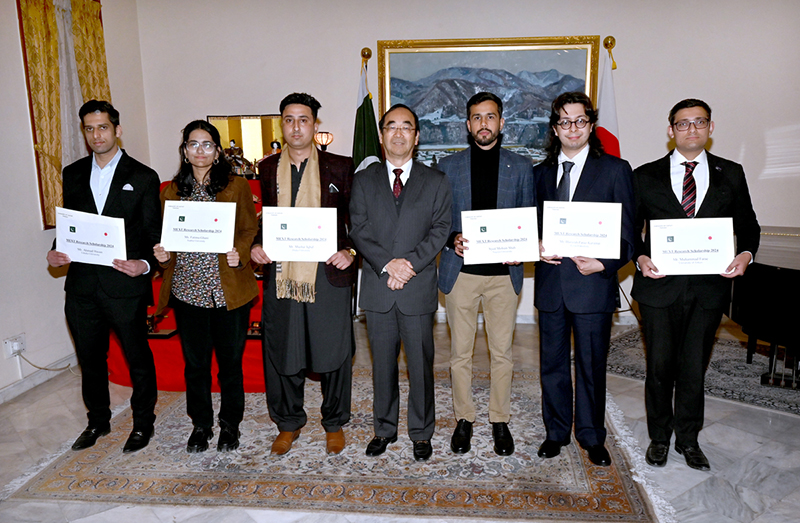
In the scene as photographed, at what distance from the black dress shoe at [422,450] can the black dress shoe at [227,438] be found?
1.00 m

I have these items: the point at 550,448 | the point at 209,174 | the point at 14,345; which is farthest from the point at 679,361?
the point at 14,345

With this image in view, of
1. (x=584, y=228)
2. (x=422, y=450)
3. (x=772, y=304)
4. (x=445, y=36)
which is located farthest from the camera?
(x=445, y=36)

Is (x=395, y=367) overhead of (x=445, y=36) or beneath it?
beneath

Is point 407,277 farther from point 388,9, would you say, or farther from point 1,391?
point 388,9

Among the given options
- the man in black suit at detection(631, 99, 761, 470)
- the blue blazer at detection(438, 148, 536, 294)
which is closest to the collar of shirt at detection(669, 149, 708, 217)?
the man in black suit at detection(631, 99, 761, 470)

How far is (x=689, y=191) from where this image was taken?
2.51 m

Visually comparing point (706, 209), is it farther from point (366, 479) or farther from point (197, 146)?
point (197, 146)

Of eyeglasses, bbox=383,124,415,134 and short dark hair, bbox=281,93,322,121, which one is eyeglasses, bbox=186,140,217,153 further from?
eyeglasses, bbox=383,124,415,134

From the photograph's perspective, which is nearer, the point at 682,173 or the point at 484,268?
the point at 682,173

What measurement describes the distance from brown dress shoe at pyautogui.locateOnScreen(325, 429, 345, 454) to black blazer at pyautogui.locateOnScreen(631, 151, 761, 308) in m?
1.73

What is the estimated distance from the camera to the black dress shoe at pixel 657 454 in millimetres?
2729

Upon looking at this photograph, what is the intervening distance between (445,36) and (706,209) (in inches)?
133

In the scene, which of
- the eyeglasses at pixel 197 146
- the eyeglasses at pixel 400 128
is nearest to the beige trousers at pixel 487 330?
the eyeglasses at pixel 400 128

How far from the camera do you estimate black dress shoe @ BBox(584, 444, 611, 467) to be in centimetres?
270
